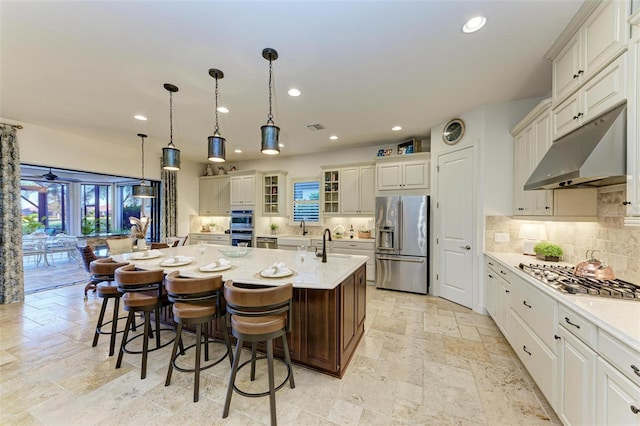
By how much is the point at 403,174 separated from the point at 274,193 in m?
3.27

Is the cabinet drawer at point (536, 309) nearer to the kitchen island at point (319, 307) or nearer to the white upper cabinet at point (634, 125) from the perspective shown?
the white upper cabinet at point (634, 125)

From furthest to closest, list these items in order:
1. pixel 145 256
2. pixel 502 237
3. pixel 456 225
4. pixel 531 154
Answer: pixel 456 225, pixel 502 237, pixel 145 256, pixel 531 154

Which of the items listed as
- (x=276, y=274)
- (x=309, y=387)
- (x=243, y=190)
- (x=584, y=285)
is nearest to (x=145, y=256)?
(x=276, y=274)

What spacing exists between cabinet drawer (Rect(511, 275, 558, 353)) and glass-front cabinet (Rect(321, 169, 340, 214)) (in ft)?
11.9

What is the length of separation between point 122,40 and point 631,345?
3.89 metres

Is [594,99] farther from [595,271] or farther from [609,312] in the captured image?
[609,312]

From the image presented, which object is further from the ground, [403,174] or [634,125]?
[403,174]

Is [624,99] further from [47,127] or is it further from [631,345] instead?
[47,127]

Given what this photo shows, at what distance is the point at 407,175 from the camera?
4672 millimetres

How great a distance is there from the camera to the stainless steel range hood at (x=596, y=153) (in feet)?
5.02

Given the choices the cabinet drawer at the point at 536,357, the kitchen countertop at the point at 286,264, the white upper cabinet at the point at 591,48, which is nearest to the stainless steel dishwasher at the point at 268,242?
the kitchen countertop at the point at 286,264

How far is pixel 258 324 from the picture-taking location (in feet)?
5.63

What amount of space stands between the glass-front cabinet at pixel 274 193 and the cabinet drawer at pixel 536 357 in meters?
4.99

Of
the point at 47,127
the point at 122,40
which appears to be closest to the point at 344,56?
the point at 122,40
